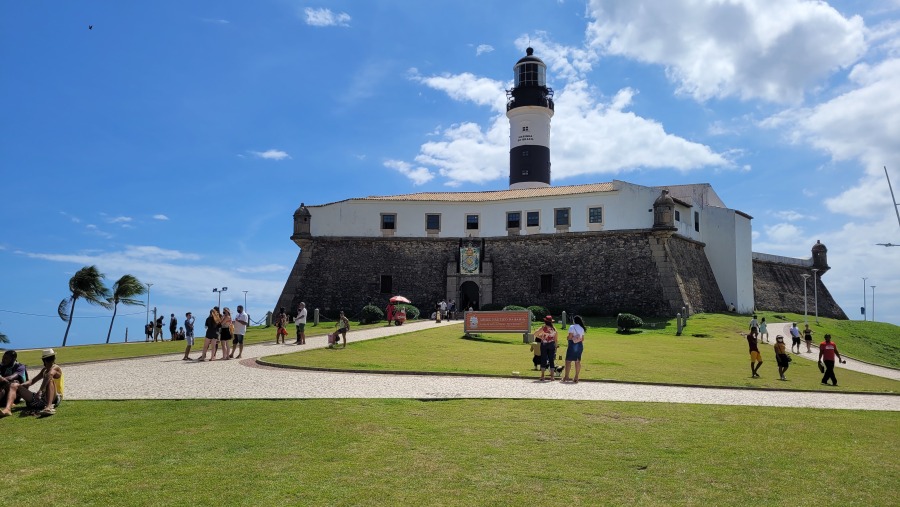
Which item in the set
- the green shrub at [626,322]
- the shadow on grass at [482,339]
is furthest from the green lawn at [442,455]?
the green shrub at [626,322]

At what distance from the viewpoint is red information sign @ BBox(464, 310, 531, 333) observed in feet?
92.6

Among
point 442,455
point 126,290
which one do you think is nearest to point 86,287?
point 126,290

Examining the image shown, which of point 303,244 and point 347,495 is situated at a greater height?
point 303,244

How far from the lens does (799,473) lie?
8453 mm

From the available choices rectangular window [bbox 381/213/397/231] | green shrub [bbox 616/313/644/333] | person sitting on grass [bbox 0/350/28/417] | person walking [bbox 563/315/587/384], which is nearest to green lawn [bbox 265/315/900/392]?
person walking [bbox 563/315/587/384]

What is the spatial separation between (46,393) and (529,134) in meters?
48.4

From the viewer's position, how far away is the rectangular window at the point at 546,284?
45188mm

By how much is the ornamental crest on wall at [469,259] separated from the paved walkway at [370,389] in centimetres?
2920

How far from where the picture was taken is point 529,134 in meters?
56.7

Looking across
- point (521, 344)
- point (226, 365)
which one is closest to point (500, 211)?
point (521, 344)

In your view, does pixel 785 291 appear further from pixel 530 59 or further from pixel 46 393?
pixel 46 393

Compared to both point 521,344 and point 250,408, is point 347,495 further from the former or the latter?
point 521,344

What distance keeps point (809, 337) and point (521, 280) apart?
19.0 metres

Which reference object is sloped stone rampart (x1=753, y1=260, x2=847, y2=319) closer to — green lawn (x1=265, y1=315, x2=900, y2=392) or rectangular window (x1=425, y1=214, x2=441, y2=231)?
green lawn (x1=265, y1=315, x2=900, y2=392)
